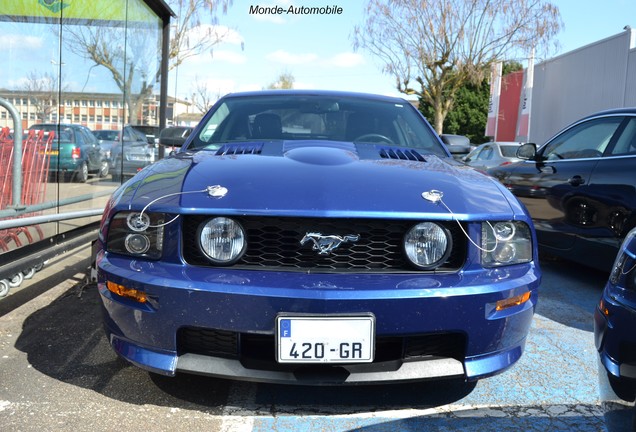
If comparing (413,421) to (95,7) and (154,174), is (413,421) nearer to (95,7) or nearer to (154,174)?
(154,174)

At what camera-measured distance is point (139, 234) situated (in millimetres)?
2350

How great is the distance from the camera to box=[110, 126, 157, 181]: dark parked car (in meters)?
6.64

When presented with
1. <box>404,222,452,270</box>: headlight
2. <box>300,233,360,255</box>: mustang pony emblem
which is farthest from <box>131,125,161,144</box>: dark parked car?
<box>404,222,452,270</box>: headlight

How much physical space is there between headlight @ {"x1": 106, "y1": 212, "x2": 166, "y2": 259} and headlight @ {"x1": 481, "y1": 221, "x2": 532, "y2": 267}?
4.23ft

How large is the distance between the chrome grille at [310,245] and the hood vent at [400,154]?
0.74 meters

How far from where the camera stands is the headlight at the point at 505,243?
2.37 m

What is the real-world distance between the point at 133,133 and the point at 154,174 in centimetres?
482

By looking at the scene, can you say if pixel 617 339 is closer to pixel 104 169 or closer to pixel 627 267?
pixel 627 267

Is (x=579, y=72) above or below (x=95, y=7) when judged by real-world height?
above

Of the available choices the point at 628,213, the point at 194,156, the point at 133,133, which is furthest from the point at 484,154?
the point at 194,156

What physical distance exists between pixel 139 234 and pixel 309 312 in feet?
2.54

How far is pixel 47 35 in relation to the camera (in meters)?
4.48

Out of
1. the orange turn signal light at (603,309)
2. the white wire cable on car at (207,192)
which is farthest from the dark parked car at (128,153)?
the orange turn signal light at (603,309)

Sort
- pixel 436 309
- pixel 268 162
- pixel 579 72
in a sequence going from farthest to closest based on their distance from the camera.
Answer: pixel 579 72 → pixel 268 162 → pixel 436 309
